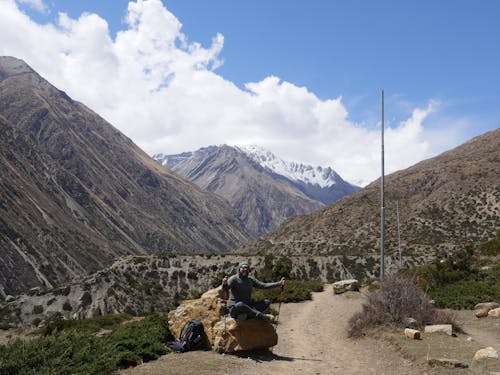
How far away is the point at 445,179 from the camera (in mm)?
82438

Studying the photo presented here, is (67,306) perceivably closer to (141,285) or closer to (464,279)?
(141,285)

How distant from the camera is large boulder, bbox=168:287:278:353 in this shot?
35.9 ft

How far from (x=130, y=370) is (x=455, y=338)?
9014 mm

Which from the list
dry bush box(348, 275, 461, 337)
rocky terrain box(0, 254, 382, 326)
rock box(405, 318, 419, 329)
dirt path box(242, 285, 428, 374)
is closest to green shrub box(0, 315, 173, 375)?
dirt path box(242, 285, 428, 374)

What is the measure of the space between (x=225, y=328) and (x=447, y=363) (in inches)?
203

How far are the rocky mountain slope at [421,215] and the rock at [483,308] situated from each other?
137 ft

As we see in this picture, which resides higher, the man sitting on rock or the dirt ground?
the man sitting on rock

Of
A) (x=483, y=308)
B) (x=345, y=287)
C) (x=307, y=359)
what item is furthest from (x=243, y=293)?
(x=345, y=287)

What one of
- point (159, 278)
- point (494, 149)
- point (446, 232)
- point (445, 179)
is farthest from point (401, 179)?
point (159, 278)

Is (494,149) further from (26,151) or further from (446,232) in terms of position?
(26,151)

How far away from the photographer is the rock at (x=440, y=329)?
12.7 meters

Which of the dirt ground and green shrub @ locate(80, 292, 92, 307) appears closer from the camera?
the dirt ground

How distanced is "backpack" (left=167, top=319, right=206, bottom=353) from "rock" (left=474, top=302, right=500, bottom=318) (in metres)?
10.7

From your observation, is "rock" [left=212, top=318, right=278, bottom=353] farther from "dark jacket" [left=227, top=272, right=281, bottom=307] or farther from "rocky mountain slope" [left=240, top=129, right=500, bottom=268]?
"rocky mountain slope" [left=240, top=129, right=500, bottom=268]
